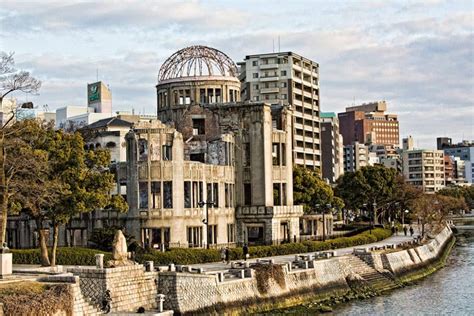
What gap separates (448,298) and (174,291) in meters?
25.3

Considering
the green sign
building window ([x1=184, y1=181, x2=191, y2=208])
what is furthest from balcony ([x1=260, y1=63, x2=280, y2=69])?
building window ([x1=184, y1=181, x2=191, y2=208])

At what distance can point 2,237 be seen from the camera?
49500 mm

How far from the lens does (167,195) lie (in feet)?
236

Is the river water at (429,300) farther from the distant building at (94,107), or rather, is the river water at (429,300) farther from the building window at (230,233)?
the distant building at (94,107)

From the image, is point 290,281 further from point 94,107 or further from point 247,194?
point 94,107

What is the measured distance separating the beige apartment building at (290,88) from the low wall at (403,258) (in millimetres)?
68483

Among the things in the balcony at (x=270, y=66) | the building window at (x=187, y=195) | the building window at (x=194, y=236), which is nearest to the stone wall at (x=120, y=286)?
the building window at (x=194, y=236)

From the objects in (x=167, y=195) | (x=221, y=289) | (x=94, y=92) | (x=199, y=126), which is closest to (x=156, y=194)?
(x=167, y=195)

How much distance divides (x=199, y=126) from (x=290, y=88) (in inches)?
3047

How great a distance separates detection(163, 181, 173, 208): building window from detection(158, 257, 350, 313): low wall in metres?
16.9

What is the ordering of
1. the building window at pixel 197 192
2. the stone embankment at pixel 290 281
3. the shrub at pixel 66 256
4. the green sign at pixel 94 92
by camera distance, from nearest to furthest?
1. the stone embankment at pixel 290 281
2. the shrub at pixel 66 256
3. the building window at pixel 197 192
4. the green sign at pixel 94 92

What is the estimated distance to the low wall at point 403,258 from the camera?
69688mm

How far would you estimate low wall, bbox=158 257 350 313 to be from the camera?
47.3 m

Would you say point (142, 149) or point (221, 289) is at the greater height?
point (142, 149)
